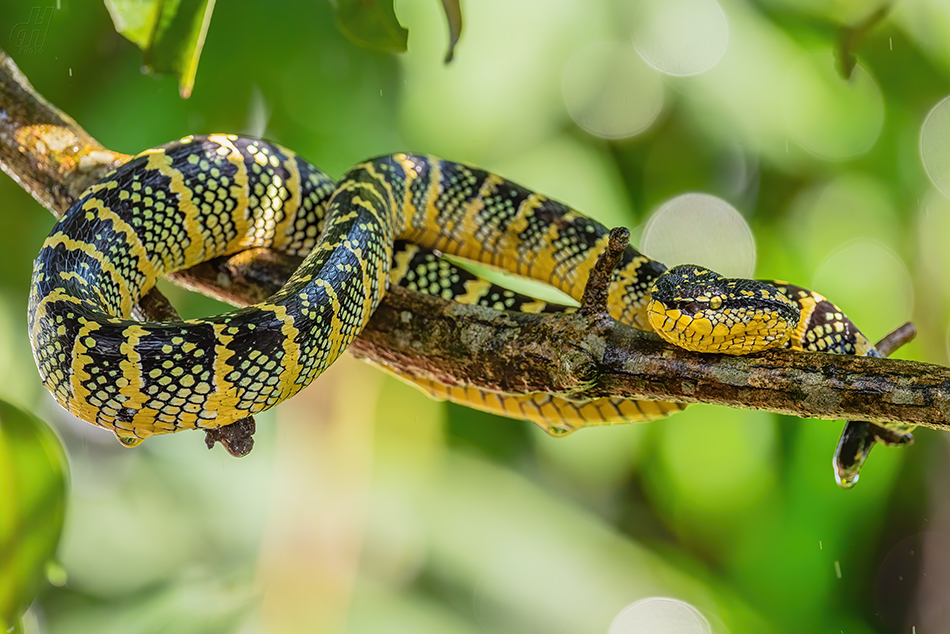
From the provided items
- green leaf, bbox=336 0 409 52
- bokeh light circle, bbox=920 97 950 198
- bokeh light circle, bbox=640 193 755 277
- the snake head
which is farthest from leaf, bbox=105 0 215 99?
bokeh light circle, bbox=920 97 950 198

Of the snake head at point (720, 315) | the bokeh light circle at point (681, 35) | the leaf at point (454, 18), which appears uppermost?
the bokeh light circle at point (681, 35)

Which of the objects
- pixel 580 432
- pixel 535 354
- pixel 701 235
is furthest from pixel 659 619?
pixel 535 354

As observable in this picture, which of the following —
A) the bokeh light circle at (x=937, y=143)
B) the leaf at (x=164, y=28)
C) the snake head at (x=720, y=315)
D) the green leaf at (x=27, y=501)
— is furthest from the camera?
the bokeh light circle at (x=937, y=143)

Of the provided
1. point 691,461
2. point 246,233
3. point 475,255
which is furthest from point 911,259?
point 246,233

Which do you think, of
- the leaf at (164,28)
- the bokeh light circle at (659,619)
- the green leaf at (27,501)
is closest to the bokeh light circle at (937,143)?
the bokeh light circle at (659,619)

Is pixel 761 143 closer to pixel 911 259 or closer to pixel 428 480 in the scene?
pixel 911 259

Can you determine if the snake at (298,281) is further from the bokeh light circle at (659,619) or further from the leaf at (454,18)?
the bokeh light circle at (659,619)
